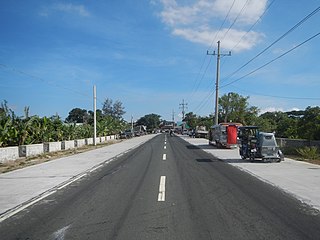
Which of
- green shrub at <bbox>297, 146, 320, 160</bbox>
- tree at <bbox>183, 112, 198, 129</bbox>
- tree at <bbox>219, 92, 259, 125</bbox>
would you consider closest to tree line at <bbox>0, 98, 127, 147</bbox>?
green shrub at <bbox>297, 146, 320, 160</bbox>

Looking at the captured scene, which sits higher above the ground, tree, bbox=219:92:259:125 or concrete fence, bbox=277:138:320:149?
tree, bbox=219:92:259:125

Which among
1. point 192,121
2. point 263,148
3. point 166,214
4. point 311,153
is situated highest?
point 192,121

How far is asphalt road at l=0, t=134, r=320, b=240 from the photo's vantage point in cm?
621

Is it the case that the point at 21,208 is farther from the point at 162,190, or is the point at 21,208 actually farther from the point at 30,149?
the point at 30,149

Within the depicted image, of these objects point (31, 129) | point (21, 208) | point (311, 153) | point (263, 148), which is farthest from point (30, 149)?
point (311, 153)

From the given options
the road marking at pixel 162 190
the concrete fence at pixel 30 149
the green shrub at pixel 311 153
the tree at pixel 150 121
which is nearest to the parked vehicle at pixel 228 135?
the green shrub at pixel 311 153

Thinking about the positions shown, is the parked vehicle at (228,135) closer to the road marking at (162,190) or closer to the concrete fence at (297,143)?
the concrete fence at (297,143)

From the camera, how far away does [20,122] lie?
92.7 feet

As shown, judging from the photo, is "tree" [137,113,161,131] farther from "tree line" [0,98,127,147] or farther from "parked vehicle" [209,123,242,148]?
"parked vehicle" [209,123,242,148]

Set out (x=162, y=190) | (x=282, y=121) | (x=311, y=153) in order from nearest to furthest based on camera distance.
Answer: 1. (x=162, y=190)
2. (x=311, y=153)
3. (x=282, y=121)

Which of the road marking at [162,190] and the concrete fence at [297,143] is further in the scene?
the concrete fence at [297,143]

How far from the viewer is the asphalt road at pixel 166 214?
621cm

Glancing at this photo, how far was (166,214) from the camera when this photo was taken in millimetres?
7562

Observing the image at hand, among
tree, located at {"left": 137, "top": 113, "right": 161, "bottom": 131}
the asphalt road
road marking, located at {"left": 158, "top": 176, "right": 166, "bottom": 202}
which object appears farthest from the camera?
tree, located at {"left": 137, "top": 113, "right": 161, "bottom": 131}
